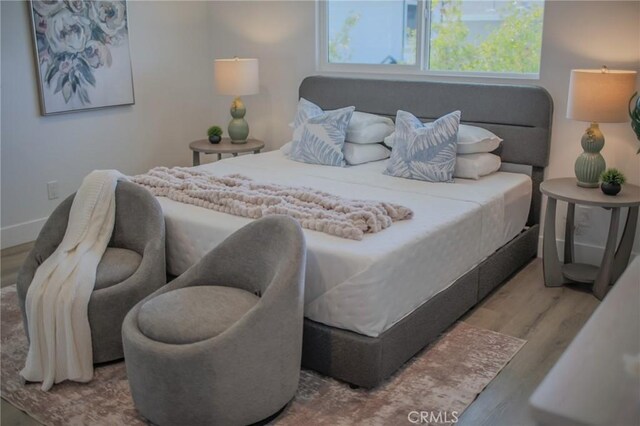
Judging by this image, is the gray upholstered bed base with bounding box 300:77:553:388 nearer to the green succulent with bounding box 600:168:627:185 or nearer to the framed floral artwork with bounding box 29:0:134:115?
the green succulent with bounding box 600:168:627:185

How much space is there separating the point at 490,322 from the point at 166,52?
3.49 meters

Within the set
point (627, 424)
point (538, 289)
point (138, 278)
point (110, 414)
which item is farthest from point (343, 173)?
point (627, 424)

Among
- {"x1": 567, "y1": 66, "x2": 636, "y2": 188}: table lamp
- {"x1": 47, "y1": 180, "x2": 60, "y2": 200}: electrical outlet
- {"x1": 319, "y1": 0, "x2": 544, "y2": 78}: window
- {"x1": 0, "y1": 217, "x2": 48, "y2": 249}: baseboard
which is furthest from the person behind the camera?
{"x1": 47, "y1": 180, "x2": 60, "y2": 200}: electrical outlet

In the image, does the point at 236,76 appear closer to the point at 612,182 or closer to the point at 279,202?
the point at 279,202

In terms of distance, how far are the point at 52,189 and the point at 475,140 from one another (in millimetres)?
2985

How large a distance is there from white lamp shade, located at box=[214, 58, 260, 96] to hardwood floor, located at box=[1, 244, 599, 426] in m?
1.88

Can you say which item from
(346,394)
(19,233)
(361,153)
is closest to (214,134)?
(361,153)

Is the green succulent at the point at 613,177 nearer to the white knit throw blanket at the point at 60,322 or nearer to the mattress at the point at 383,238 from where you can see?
the mattress at the point at 383,238

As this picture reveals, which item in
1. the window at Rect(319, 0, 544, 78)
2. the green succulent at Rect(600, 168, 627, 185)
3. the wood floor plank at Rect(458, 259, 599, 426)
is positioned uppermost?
the window at Rect(319, 0, 544, 78)

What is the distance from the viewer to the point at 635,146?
3.63m

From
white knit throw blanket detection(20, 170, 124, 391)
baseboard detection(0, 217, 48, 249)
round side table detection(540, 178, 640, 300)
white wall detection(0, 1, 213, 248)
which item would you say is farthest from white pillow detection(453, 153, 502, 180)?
baseboard detection(0, 217, 48, 249)

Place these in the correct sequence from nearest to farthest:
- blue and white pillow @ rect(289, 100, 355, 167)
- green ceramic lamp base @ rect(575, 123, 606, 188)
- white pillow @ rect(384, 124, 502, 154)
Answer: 1. green ceramic lamp base @ rect(575, 123, 606, 188)
2. white pillow @ rect(384, 124, 502, 154)
3. blue and white pillow @ rect(289, 100, 355, 167)

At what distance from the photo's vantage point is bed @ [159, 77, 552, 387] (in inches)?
98.4

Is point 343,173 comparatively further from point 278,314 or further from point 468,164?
point 278,314
